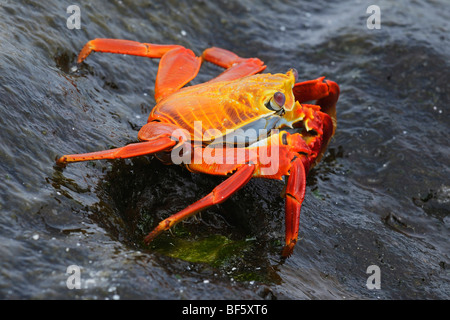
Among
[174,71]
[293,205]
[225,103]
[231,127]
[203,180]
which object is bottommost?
[293,205]

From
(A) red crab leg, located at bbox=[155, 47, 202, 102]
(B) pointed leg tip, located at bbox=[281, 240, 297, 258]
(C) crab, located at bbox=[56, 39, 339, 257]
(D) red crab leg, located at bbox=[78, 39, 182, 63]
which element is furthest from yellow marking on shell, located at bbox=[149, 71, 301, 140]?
(B) pointed leg tip, located at bbox=[281, 240, 297, 258]

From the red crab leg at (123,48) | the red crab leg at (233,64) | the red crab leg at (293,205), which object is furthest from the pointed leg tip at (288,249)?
the red crab leg at (123,48)

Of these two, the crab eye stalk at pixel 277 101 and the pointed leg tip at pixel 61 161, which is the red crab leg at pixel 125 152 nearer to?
the pointed leg tip at pixel 61 161

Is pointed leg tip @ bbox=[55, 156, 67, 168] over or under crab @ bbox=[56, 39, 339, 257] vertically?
under

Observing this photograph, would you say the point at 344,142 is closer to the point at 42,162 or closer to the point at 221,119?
the point at 221,119

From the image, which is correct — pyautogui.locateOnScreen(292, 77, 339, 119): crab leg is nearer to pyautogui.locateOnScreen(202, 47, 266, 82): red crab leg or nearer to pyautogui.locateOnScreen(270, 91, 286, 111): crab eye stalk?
pyautogui.locateOnScreen(202, 47, 266, 82): red crab leg

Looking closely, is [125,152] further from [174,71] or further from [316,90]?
[316,90]

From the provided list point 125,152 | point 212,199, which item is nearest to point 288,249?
point 212,199
